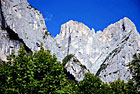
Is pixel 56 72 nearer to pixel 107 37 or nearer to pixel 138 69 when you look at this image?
pixel 138 69

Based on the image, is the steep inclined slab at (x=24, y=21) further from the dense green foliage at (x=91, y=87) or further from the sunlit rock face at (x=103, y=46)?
the dense green foliage at (x=91, y=87)

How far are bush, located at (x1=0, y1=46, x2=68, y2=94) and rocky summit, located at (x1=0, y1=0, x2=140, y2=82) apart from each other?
72.0 meters

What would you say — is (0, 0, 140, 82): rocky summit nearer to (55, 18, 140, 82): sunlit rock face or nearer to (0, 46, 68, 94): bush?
(55, 18, 140, 82): sunlit rock face

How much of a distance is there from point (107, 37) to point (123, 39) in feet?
77.1

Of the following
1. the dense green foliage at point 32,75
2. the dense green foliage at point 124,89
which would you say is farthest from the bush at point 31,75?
the dense green foliage at point 124,89

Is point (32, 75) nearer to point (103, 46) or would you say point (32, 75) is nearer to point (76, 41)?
point (76, 41)

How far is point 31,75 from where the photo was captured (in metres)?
11.8

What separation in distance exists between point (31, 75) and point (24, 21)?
313ft

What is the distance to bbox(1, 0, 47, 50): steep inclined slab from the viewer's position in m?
92.5

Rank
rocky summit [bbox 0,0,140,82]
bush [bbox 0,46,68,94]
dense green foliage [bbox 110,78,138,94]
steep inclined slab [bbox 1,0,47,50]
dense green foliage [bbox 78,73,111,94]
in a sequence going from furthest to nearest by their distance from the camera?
1. steep inclined slab [bbox 1,0,47,50]
2. rocky summit [bbox 0,0,140,82]
3. dense green foliage [bbox 110,78,138,94]
4. dense green foliage [bbox 78,73,111,94]
5. bush [bbox 0,46,68,94]

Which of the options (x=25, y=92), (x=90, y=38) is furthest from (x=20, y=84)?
(x=90, y=38)

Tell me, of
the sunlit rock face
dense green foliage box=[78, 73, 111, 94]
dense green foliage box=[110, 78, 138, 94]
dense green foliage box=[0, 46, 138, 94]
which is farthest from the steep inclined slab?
dense green foliage box=[0, 46, 138, 94]

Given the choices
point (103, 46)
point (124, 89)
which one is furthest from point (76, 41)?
point (124, 89)

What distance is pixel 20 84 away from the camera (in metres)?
11.3
